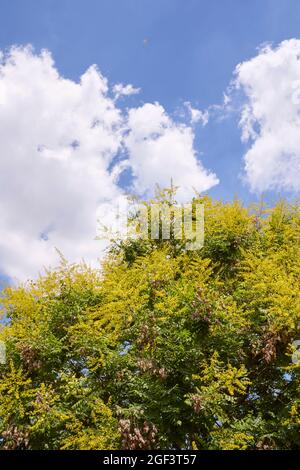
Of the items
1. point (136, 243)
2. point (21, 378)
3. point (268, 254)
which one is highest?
point (136, 243)

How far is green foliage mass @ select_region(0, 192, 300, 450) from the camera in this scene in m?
9.50

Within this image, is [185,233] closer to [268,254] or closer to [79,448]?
[268,254]

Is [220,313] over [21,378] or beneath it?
over

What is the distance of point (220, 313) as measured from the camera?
33.4ft

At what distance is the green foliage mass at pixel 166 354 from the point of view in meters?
9.50

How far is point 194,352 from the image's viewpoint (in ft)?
31.7

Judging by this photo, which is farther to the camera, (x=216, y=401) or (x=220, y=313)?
(x=220, y=313)

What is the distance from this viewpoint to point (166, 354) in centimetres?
985

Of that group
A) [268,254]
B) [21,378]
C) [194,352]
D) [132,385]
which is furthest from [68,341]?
[268,254]

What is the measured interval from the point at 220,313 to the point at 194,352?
1.04 metres

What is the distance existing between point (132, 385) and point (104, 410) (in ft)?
2.57

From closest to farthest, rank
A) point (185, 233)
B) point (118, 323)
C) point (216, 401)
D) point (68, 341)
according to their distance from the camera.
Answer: point (216, 401) < point (118, 323) < point (68, 341) < point (185, 233)

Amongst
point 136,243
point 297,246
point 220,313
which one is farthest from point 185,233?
point 220,313

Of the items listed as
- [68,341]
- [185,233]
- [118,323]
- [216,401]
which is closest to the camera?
[216,401]
